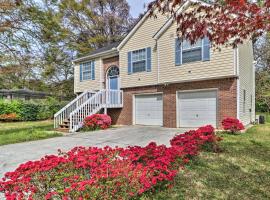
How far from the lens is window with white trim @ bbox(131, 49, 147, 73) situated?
43.5ft

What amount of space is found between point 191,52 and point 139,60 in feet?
12.1

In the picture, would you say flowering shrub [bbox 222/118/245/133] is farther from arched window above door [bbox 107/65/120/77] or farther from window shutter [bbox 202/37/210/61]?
arched window above door [bbox 107/65/120/77]

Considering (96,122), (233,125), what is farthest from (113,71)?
(233,125)

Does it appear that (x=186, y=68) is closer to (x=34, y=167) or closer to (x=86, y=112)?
(x=86, y=112)

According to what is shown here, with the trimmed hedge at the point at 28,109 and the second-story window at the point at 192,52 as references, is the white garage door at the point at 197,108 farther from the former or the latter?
the trimmed hedge at the point at 28,109

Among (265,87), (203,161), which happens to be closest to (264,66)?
(265,87)

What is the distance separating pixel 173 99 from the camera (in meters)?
11.9

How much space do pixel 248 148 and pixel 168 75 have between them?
6.19 meters

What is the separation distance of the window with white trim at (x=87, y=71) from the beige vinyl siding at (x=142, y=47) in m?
3.33

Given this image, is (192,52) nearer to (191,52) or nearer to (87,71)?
(191,52)

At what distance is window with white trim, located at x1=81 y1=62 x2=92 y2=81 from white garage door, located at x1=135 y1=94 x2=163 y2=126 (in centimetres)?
497

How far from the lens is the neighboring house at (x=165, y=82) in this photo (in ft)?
33.6

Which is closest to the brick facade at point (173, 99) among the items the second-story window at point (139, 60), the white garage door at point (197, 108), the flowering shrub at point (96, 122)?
the white garage door at point (197, 108)

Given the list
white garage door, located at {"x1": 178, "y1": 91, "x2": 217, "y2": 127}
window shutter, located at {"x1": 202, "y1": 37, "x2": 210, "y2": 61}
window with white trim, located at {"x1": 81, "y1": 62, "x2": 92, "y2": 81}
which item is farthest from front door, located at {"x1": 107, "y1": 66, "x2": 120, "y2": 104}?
window shutter, located at {"x1": 202, "y1": 37, "x2": 210, "y2": 61}
